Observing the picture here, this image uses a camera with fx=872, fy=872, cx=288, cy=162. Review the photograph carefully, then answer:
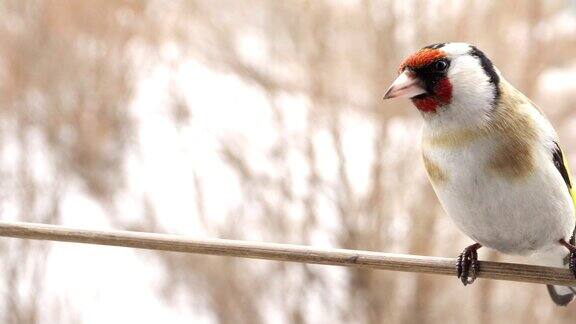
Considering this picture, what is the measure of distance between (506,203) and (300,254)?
33cm

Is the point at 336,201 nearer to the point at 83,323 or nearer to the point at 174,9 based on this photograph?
the point at 174,9

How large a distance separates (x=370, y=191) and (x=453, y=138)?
5.56ft

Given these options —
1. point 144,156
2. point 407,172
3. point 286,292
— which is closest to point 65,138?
point 144,156

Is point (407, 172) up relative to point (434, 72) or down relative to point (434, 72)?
down

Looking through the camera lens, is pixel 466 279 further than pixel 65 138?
No

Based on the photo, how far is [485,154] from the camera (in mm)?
1266

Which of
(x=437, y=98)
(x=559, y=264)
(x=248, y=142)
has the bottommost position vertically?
(x=559, y=264)

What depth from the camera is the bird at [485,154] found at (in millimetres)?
1230

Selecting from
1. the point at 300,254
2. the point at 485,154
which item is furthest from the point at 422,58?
the point at 300,254

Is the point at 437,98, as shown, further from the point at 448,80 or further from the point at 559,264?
the point at 559,264

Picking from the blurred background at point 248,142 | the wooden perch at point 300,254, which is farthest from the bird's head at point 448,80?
the blurred background at point 248,142

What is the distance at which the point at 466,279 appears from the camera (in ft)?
4.28

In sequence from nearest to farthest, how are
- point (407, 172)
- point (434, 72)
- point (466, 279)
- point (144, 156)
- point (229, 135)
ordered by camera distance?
point (434, 72) → point (466, 279) → point (407, 172) → point (229, 135) → point (144, 156)

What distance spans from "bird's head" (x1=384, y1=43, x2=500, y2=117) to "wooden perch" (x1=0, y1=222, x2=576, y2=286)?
0.22 meters
